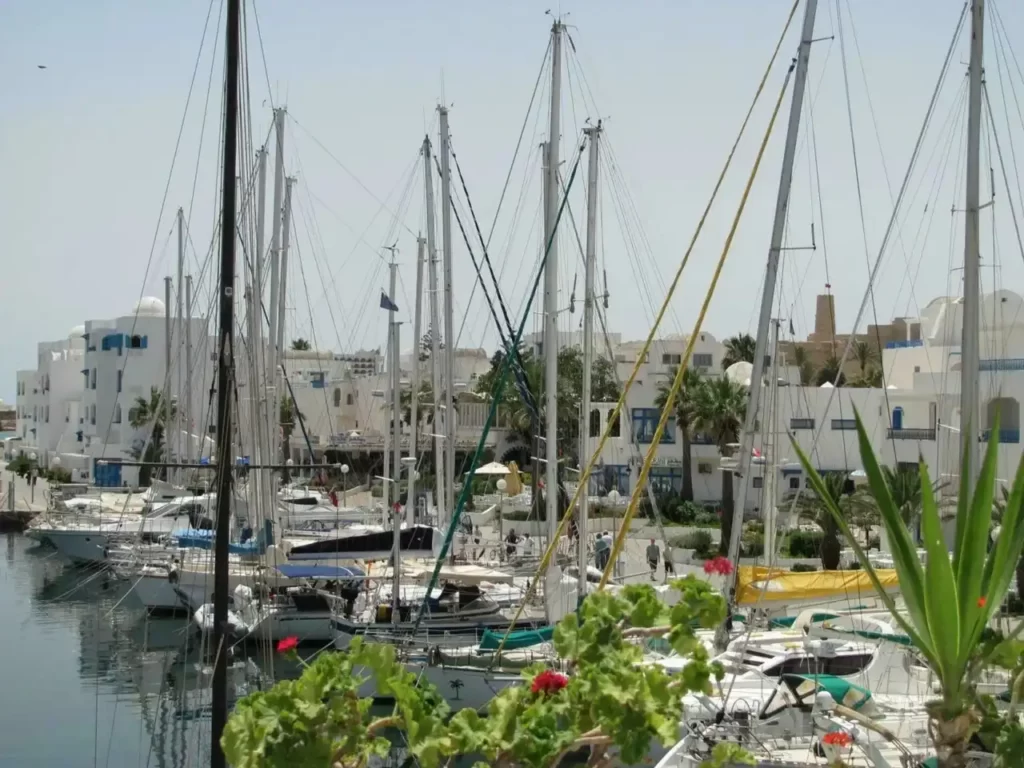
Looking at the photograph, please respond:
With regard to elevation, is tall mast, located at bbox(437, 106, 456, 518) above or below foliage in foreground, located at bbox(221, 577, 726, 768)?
above

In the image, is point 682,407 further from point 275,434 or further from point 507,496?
point 275,434

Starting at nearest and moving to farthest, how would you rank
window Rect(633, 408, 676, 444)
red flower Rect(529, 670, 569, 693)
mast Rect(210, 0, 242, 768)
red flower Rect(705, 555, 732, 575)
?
1. red flower Rect(529, 670, 569, 693)
2. mast Rect(210, 0, 242, 768)
3. red flower Rect(705, 555, 732, 575)
4. window Rect(633, 408, 676, 444)

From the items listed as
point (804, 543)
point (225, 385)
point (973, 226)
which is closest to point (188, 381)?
point (804, 543)

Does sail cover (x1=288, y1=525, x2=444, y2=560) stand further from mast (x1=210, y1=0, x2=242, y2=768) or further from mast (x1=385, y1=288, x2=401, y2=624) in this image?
mast (x1=210, y1=0, x2=242, y2=768)

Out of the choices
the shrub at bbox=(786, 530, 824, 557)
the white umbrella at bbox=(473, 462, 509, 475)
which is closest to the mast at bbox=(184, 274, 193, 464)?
the white umbrella at bbox=(473, 462, 509, 475)

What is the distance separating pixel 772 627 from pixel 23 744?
15.2 meters

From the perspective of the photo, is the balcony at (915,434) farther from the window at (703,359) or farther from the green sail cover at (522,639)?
the green sail cover at (522,639)

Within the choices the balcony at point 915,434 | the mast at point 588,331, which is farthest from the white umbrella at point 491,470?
the mast at point 588,331

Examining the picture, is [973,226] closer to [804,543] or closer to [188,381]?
[804,543]

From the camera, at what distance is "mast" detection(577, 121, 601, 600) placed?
84.6 feet

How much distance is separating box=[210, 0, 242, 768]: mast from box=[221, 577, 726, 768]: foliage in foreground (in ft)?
12.8

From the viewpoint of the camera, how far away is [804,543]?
45.2m

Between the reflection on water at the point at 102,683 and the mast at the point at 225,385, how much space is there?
6573 millimetres

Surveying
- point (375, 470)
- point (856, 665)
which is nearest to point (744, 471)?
point (856, 665)
